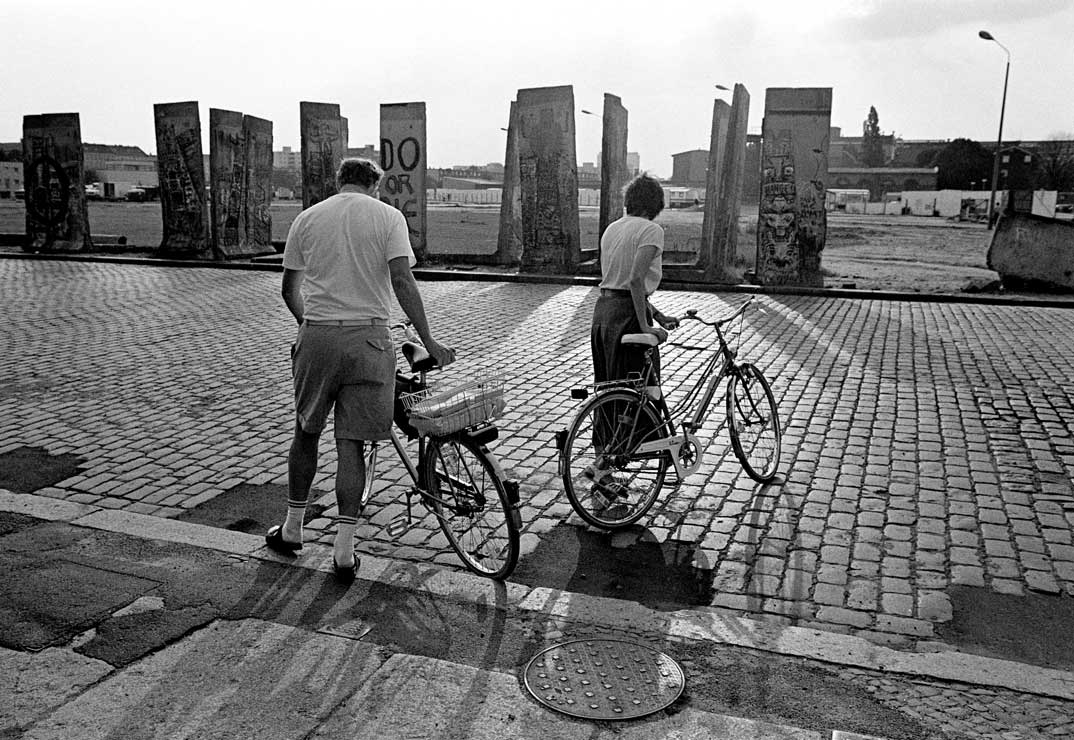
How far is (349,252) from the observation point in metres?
4.40

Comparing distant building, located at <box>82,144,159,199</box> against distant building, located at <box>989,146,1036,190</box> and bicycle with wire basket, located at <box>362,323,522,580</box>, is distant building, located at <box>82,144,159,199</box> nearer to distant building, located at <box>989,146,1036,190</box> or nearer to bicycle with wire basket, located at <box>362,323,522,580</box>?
distant building, located at <box>989,146,1036,190</box>

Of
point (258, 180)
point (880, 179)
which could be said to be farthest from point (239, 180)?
point (880, 179)

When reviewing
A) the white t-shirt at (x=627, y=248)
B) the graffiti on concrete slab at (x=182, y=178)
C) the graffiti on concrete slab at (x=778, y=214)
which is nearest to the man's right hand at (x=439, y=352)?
the white t-shirt at (x=627, y=248)

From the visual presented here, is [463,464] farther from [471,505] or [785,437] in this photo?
[785,437]

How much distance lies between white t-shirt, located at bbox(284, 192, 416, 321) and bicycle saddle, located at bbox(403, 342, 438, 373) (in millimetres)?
249

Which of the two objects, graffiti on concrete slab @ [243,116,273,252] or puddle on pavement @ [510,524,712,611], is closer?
puddle on pavement @ [510,524,712,611]

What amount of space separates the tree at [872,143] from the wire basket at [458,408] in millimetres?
115101

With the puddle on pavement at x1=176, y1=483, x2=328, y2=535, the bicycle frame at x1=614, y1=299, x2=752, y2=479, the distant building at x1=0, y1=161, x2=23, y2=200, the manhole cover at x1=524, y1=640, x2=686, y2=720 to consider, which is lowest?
the manhole cover at x1=524, y1=640, x2=686, y2=720

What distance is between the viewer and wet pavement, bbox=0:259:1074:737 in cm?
431

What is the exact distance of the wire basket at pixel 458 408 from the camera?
14.4 ft

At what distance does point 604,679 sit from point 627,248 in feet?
8.79

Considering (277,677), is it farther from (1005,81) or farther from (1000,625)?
(1005,81)

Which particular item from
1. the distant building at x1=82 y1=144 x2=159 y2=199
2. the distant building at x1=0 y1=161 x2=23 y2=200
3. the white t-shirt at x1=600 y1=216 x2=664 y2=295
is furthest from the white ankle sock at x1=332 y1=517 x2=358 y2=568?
the distant building at x1=0 y1=161 x2=23 y2=200

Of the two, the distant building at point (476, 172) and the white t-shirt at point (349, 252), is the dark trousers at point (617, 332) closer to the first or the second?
the white t-shirt at point (349, 252)
